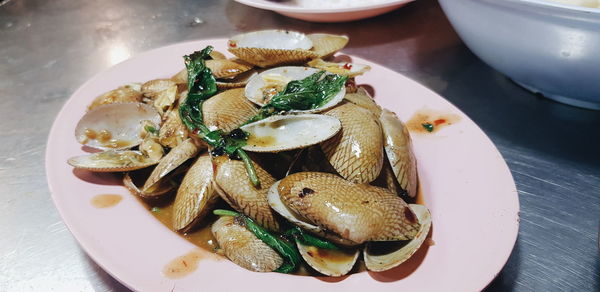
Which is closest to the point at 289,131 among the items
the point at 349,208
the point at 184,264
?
the point at 349,208

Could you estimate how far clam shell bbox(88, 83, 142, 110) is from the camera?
132 cm

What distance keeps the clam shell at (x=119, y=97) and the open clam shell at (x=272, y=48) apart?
0.31m

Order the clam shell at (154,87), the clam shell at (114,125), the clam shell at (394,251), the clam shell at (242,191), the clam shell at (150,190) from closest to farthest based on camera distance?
the clam shell at (394,251)
the clam shell at (242,191)
the clam shell at (150,190)
the clam shell at (114,125)
the clam shell at (154,87)

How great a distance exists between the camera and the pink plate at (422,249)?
87 cm

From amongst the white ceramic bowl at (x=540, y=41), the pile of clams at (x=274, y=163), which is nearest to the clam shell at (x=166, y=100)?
the pile of clams at (x=274, y=163)

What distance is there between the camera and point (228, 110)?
1144 mm

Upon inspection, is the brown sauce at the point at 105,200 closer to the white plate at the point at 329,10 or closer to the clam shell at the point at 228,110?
the clam shell at the point at 228,110

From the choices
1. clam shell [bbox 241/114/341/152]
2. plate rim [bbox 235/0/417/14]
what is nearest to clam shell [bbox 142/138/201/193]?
clam shell [bbox 241/114/341/152]

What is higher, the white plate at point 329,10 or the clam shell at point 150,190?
the white plate at point 329,10

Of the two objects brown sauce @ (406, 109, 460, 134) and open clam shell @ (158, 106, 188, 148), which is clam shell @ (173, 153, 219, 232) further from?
brown sauce @ (406, 109, 460, 134)

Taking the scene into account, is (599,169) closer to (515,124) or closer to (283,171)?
(515,124)

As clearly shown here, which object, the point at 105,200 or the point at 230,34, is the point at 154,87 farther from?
the point at 230,34

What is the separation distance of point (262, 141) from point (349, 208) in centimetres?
28

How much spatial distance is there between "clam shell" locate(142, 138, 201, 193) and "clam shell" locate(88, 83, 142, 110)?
30cm
